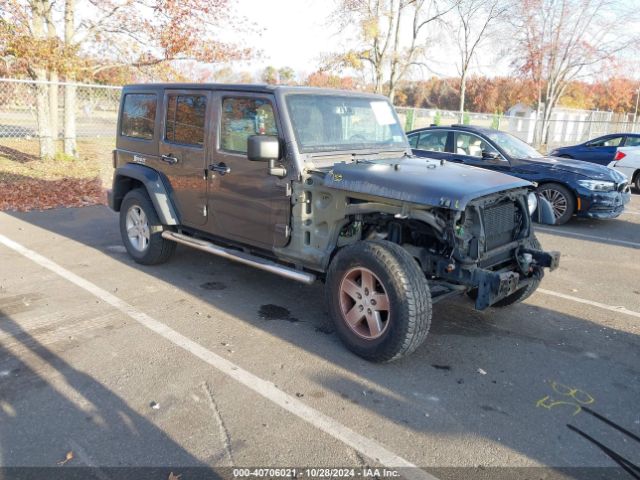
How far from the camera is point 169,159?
5531 mm

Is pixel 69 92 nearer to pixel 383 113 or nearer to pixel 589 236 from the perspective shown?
pixel 383 113

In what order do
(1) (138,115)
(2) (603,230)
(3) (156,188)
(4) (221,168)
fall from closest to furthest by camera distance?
(4) (221,168), (3) (156,188), (1) (138,115), (2) (603,230)

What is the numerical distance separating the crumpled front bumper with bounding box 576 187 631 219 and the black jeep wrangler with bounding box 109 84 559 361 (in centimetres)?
457

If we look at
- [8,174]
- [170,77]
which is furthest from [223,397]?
[170,77]

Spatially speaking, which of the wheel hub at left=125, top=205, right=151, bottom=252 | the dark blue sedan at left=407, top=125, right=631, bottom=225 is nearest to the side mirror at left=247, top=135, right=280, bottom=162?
the wheel hub at left=125, top=205, right=151, bottom=252

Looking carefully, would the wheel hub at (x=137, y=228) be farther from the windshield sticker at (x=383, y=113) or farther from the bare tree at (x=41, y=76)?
the bare tree at (x=41, y=76)

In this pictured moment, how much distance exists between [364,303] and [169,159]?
2777mm

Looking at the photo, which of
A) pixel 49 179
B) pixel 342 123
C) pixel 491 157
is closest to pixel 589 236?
pixel 491 157

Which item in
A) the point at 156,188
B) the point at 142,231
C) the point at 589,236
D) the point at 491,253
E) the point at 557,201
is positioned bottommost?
the point at 589,236

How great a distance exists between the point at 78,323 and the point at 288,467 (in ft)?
8.42

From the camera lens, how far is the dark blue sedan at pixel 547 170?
8945 millimetres

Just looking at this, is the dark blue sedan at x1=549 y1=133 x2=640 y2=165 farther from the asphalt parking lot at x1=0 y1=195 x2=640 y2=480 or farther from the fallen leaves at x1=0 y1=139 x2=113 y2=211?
the fallen leaves at x1=0 y1=139 x2=113 y2=211

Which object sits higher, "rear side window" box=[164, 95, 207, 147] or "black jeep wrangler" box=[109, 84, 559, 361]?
"rear side window" box=[164, 95, 207, 147]

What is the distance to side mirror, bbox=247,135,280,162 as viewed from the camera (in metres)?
4.18
